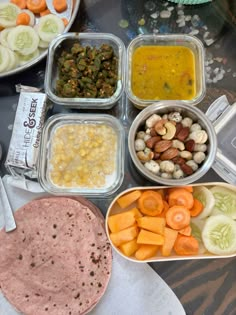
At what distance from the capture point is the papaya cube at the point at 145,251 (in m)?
1.02

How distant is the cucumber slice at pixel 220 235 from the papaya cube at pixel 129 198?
0.63 feet

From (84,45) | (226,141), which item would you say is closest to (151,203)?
(226,141)

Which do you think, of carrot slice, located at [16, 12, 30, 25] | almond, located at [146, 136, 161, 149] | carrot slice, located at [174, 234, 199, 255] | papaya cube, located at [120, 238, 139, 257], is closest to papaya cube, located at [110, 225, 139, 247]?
papaya cube, located at [120, 238, 139, 257]

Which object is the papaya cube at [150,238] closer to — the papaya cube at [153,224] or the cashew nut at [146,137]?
the papaya cube at [153,224]

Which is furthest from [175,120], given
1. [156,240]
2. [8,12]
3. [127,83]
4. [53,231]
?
[8,12]

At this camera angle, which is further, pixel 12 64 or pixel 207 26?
pixel 207 26

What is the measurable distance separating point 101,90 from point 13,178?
0.34 metres

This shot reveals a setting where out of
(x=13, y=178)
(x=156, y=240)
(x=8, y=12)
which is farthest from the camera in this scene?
(x=8, y=12)

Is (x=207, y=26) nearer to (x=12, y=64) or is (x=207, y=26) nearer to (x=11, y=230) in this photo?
(x=12, y=64)

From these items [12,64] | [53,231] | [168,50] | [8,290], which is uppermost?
[168,50]

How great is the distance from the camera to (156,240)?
1.02m

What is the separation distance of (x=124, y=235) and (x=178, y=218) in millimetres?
142

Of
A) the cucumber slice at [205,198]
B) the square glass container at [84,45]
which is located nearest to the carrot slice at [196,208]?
the cucumber slice at [205,198]

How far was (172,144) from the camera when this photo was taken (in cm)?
108
